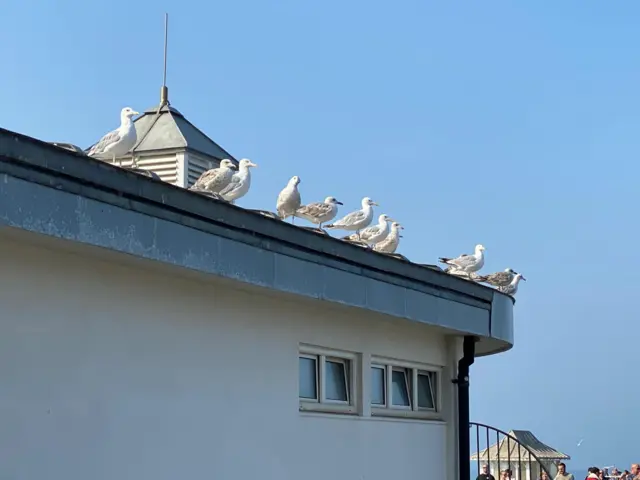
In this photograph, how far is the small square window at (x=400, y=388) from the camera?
1069cm

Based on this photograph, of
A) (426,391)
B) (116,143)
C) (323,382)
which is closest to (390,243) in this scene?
(426,391)

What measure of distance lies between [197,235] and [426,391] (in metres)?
5.10

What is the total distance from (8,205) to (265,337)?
10.6 feet

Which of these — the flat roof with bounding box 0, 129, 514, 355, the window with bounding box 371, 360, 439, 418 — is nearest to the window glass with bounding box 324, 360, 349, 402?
the window with bounding box 371, 360, 439, 418

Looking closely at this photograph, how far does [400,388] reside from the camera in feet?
35.6

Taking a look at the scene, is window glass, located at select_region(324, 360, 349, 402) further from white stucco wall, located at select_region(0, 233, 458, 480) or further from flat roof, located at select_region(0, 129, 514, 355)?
flat roof, located at select_region(0, 129, 514, 355)

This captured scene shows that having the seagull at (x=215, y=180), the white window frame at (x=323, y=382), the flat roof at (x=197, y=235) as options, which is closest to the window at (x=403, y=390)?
the white window frame at (x=323, y=382)

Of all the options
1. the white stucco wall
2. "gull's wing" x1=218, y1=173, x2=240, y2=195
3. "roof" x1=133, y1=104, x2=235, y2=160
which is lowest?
the white stucco wall

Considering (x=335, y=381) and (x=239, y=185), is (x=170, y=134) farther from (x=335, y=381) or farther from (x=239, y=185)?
(x=335, y=381)

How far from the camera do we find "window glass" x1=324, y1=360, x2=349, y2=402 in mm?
9516

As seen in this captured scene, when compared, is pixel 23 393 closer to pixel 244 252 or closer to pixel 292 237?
pixel 244 252

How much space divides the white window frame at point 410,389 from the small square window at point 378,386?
0.02m

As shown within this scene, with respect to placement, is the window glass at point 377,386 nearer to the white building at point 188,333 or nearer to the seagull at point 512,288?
the white building at point 188,333

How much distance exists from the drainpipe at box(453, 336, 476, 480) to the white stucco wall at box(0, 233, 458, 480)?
5.29 ft
